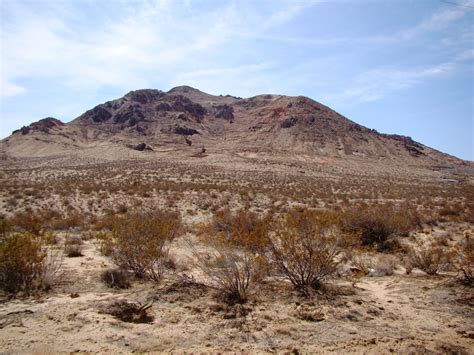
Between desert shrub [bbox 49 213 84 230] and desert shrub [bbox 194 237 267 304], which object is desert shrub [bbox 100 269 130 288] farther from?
desert shrub [bbox 49 213 84 230]

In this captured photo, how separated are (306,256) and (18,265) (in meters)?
5.57

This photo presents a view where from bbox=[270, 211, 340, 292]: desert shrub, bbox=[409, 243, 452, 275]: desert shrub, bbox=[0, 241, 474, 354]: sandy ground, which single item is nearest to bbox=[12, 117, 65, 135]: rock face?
bbox=[0, 241, 474, 354]: sandy ground

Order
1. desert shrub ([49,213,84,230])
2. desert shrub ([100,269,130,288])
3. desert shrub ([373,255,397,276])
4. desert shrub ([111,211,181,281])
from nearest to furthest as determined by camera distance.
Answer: desert shrub ([100,269,130,288]) → desert shrub ([111,211,181,281]) → desert shrub ([373,255,397,276]) → desert shrub ([49,213,84,230])

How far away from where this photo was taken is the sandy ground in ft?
15.3

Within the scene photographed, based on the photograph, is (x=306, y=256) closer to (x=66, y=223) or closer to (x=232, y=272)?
(x=232, y=272)

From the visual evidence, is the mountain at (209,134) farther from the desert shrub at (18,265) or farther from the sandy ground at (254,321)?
the sandy ground at (254,321)

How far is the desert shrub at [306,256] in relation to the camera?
21.7 ft

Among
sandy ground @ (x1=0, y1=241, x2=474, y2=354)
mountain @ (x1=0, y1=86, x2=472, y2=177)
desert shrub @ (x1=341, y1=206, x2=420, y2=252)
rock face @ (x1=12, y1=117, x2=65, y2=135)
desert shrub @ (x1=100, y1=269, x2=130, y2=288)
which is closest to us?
sandy ground @ (x1=0, y1=241, x2=474, y2=354)

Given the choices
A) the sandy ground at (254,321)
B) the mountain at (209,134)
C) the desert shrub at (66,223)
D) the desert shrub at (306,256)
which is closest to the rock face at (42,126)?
the mountain at (209,134)

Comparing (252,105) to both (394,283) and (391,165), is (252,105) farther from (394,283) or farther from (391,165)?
(394,283)

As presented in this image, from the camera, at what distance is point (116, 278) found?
7055mm

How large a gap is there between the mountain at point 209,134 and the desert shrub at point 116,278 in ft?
187

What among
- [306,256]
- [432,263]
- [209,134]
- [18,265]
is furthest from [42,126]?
[432,263]

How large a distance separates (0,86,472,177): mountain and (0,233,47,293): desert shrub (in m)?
57.3
